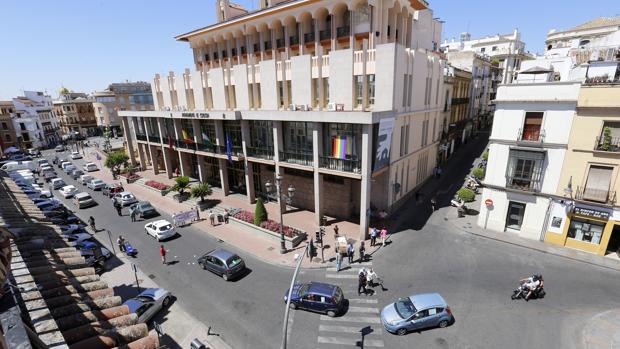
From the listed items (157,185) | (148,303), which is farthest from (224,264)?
(157,185)

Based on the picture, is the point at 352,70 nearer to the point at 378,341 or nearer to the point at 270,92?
the point at 270,92

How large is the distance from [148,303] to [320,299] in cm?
946

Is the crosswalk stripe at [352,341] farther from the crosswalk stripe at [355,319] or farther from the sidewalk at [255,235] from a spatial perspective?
the sidewalk at [255,235]

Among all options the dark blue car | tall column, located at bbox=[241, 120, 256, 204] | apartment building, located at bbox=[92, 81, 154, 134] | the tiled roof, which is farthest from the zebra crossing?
apartment building, located at bbox=[92, 81, 154, 134]

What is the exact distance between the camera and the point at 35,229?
11.1 meters

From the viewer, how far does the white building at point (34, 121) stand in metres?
78.7

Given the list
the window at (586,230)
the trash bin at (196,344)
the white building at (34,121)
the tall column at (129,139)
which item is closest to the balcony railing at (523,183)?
the window at (586,230)

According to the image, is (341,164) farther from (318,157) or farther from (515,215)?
(515,215)

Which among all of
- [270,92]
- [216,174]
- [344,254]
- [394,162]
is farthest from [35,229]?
[216,174]

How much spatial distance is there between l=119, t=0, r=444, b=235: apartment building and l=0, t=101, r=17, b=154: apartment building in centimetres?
6695

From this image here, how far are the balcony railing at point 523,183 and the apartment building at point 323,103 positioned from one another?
891 cm

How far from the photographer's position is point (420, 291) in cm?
1703

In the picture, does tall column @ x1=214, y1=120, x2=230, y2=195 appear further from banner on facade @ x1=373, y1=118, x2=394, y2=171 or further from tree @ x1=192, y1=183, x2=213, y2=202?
banner on facade @ x1=373, y1=118, x2=394, y2=171

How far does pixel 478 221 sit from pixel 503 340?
13509mm
